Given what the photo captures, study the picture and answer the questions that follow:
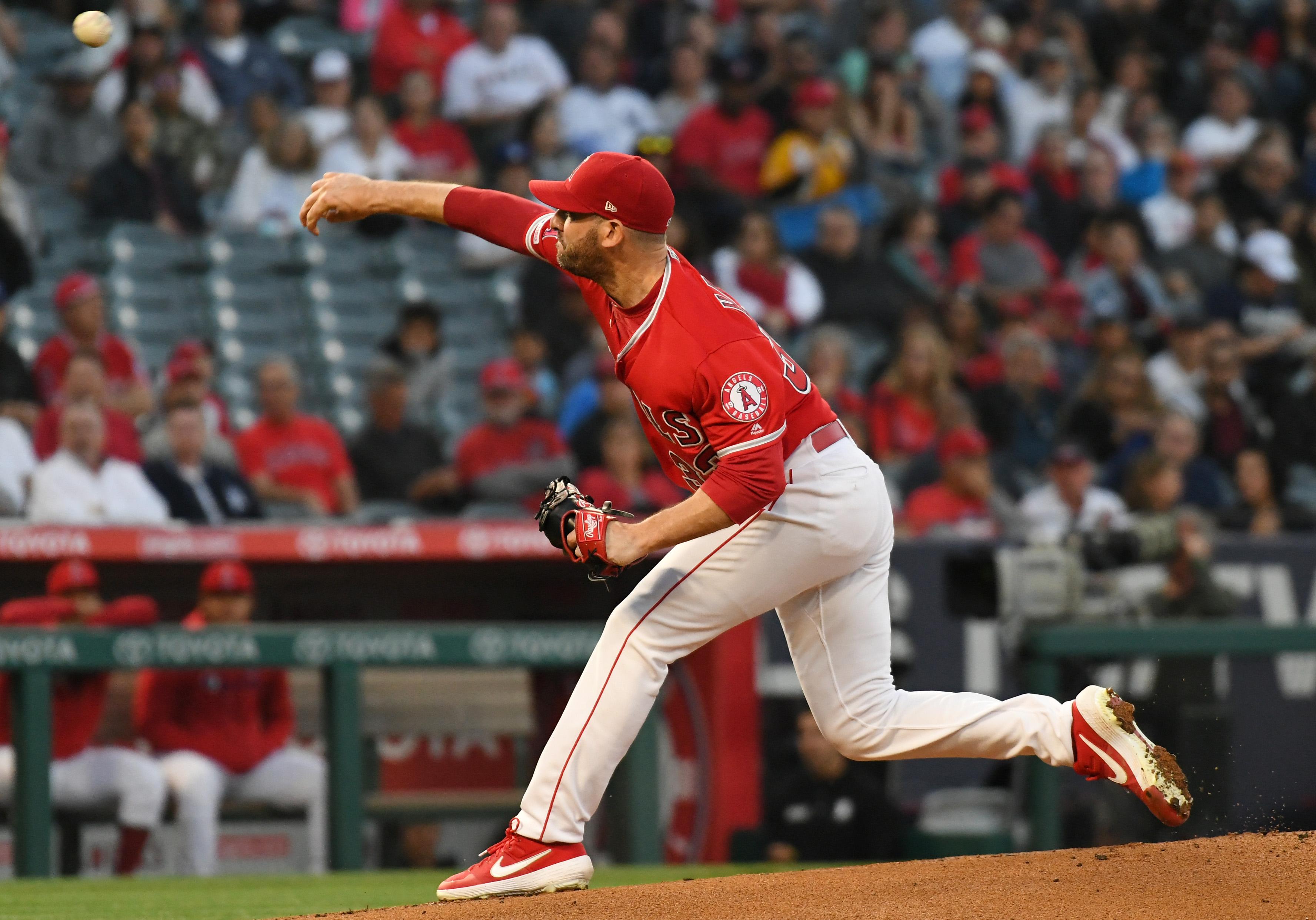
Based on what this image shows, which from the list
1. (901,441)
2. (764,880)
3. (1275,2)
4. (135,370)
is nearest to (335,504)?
(135,370)

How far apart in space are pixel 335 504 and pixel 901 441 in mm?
2976

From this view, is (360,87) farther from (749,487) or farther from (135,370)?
(749,487)

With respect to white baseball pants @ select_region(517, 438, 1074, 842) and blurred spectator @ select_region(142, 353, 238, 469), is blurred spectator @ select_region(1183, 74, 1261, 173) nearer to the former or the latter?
blurred spectator @ select_region(142, 353, 238, 469)

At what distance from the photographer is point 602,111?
11273 mm

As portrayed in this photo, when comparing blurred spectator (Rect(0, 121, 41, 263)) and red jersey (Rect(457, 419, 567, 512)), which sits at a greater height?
blurred spectator (Rect(0, 121, 41, 263))

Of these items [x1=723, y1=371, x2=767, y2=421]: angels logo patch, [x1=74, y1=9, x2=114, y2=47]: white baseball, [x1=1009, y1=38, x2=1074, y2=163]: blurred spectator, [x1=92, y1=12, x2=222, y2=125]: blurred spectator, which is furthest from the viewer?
[x1=1009, y1=38, x2=1074, y2=163]: blurred spectator

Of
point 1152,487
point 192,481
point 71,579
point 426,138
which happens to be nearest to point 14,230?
point 192,481

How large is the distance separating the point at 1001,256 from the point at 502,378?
4.04 metres

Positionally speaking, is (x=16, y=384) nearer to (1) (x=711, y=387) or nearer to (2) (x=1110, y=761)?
(1) (x=711, y=387)

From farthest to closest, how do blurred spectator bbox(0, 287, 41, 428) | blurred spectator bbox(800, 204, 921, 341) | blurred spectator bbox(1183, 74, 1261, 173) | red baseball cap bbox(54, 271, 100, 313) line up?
blurred spectator bbox(1183, 74, 1261, 173)
blurred spectator bbox(800, 204, 921, 341)
red baseball cap bbox(54, 271, 100, 313)
blurred spectator bbox(0, 287, 41, 428)

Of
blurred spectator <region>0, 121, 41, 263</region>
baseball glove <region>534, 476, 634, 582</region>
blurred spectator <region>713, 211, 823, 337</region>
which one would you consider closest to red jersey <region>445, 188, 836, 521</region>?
baseball glove <region>534, 476, 634, 582</region>

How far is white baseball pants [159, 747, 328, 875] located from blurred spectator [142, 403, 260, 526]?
1386 millimetres

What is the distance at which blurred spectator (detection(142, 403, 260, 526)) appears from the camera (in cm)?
777

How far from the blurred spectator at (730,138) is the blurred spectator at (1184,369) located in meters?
2.66
